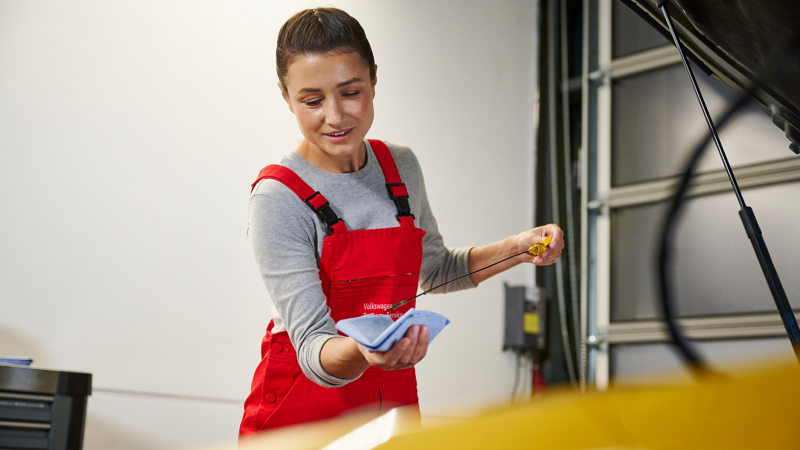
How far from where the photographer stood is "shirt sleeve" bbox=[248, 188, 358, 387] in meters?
1.11

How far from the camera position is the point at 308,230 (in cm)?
125

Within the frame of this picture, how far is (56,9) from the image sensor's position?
6.10ft

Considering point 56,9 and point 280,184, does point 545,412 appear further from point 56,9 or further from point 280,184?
point 56,9

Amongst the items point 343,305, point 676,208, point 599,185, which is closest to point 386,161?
point 343,305

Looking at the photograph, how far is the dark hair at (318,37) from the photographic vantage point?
3.97ft

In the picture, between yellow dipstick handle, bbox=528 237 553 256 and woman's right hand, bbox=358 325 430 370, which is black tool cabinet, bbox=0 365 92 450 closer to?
woman's right hand, bbox=358 325 430 370

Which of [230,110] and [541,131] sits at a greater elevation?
[541,131]

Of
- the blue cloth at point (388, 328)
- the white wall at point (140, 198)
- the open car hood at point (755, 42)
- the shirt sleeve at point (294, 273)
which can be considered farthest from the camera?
the white wall at point (140, 198)

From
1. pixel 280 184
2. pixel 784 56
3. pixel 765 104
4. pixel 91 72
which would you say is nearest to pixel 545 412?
pixel 784 56

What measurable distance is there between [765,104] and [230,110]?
1.75 meters

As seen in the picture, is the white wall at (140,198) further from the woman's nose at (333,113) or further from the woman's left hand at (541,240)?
the woman's left hand at (541,240)

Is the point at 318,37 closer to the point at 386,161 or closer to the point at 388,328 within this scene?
the point at 386,161

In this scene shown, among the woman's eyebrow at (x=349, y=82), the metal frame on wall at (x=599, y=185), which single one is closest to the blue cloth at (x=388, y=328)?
the woman's eyebrow at (x=349, y=82)

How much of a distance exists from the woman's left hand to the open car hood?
18.3 inches
